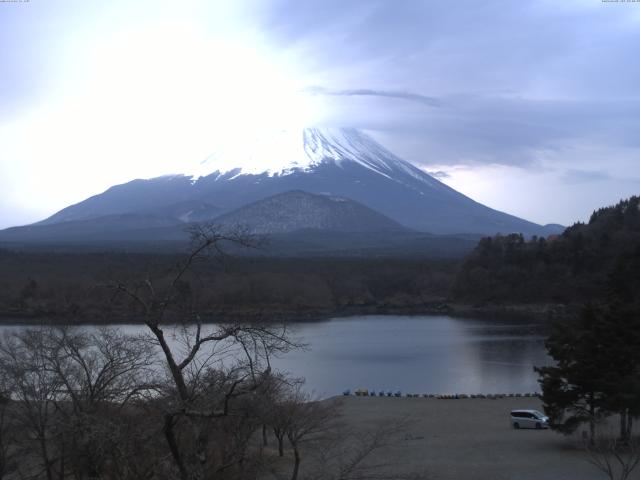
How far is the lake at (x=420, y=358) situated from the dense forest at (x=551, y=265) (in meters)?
9.78

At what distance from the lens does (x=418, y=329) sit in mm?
37531

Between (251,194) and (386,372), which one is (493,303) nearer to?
(386,372)

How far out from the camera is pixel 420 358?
90.7 feet

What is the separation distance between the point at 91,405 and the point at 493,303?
151ft

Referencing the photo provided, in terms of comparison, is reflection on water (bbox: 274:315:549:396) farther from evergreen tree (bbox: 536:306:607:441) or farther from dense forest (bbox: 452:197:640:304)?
dense forest (bbox: 452:197:640:304)

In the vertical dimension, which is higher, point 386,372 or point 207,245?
point 207,245

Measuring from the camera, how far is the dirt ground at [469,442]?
438 inches

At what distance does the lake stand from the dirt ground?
234 cm

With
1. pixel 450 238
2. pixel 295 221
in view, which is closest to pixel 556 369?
pixel 450 238

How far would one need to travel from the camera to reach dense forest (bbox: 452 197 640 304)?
155 feet

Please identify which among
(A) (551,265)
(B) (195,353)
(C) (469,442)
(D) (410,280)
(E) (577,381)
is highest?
(A) (551,265)

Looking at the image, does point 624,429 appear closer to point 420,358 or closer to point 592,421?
point 592,421

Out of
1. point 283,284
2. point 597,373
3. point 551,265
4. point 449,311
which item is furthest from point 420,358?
point 551,265

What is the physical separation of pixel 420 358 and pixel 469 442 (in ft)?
46.0
